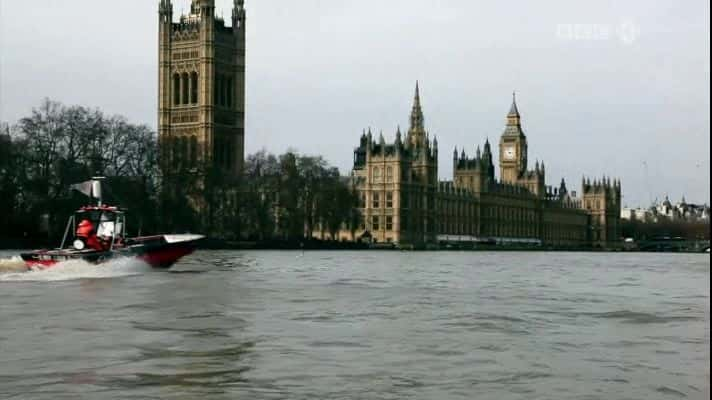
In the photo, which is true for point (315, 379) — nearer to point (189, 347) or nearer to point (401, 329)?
point (189, 347)

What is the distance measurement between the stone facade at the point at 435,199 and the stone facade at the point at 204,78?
661 inches

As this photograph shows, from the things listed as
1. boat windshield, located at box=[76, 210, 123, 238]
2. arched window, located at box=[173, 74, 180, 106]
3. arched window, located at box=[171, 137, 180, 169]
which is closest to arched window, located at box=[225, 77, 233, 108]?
arched window, located at box=[173, 74, 180, 106]

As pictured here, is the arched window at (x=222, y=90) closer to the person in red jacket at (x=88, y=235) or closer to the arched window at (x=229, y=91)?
the arched window at (x=229, y=91)

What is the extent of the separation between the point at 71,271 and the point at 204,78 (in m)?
104

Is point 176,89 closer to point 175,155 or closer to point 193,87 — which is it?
point 193,87

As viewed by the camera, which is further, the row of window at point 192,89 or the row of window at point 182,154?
the row of window at point 192,89

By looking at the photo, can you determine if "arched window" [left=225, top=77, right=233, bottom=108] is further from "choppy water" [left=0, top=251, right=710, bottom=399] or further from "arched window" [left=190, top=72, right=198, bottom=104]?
"choppy water" [left=0, top=251, right=710, bottom=399]

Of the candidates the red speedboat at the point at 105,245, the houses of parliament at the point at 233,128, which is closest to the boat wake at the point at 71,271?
the red speedboat at the point at 105,245

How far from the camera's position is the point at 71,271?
3912 cm

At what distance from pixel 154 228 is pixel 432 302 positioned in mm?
57240

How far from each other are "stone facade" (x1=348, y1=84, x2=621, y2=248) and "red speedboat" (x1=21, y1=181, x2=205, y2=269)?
9479cm

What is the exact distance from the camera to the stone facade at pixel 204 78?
141625 mm

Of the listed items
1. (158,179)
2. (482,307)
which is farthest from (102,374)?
(158,179)

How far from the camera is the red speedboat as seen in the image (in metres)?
39.1
